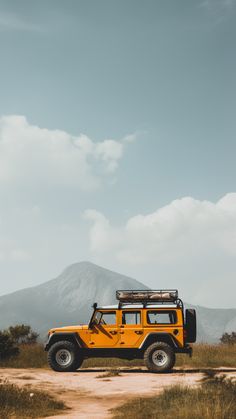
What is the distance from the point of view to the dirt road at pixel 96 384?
30.5 ft

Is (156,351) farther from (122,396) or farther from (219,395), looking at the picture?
(219,395)

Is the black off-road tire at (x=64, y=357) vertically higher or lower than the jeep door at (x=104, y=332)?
lower

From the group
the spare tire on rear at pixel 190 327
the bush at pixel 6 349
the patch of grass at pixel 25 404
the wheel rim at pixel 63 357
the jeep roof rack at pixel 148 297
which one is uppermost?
the jeep roof rack at pixel 148 297

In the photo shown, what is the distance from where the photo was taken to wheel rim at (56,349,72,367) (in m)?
14.6

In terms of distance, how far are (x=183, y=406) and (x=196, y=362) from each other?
9380mm

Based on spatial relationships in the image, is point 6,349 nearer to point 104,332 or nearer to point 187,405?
point 104,332

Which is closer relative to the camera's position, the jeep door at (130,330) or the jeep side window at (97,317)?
the jeep door at (130,330)

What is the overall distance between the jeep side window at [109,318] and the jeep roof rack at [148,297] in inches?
14.2

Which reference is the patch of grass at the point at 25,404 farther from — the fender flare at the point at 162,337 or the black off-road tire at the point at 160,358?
the fender flare at the point at 162,337

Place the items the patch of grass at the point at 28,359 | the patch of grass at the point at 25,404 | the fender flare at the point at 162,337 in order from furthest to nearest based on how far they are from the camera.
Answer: the patch of grass at the point at 28,359 < the fender flare at the point at 162,337 < the patch of grass at the point at 25,404

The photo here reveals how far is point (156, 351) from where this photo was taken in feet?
46.5

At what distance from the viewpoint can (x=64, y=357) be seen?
579 inches

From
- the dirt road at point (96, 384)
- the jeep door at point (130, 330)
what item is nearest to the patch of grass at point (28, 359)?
the dirt road at point (96, 384)

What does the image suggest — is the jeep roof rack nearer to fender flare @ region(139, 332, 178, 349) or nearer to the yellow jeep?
the yellow jeep
